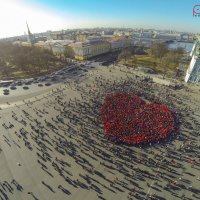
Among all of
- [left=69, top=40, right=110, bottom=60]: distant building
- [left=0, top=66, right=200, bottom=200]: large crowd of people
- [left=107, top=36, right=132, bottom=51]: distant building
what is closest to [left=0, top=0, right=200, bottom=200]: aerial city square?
[left=0, top=66, right=200, bottom=200]: large crowd of people

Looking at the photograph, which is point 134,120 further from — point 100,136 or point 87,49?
point 87,49

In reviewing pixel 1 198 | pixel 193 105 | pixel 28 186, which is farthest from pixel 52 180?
pixel 193 105

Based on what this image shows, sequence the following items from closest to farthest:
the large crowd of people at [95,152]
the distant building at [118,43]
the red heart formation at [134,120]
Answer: the large crowd of people at [95,152] < the red heart formation at [134,120] < the distant building at [118,43]

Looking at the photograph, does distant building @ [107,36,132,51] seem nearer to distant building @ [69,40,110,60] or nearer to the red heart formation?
distant building @ [69,40,110,60]

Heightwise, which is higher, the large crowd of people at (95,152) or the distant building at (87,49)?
the distant building at (87,49)

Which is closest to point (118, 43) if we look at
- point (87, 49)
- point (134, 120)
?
point (87, 49)

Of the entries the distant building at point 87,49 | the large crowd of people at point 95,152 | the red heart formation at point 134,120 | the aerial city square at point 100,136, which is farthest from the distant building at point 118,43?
the red heart formation at point 134,120

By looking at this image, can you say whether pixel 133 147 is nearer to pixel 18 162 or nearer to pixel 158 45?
pixel 18 162

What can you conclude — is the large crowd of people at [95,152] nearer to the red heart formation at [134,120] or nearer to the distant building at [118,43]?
the red heart formation at [134,120]
